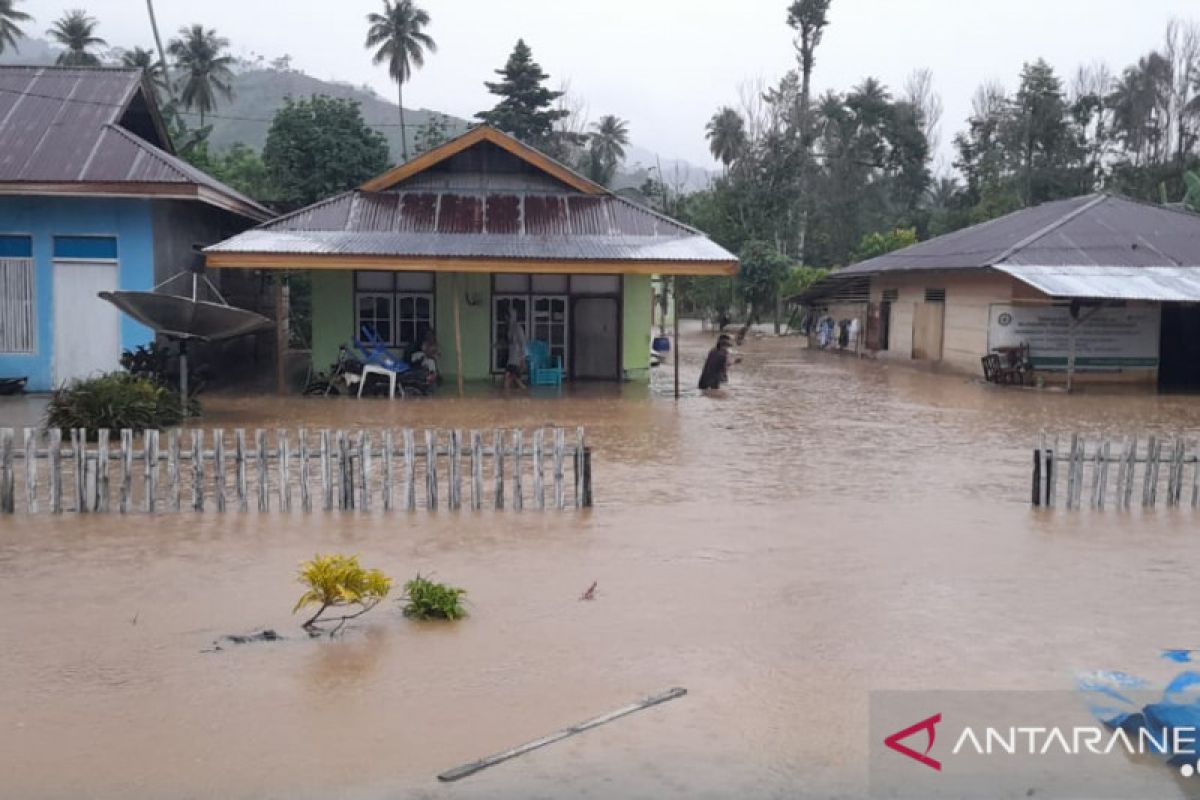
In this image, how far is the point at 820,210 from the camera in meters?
59.4

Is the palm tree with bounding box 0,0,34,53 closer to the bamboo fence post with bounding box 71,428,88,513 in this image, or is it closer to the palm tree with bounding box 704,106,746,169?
the palm tree with bounding box 704,106,746,169

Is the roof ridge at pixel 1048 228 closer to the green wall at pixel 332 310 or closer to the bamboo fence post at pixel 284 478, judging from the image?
the green wall at pixel 332 310

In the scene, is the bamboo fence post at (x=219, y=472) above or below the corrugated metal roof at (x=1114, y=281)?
below

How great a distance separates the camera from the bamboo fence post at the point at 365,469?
9773mm

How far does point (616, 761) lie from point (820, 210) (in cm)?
5695

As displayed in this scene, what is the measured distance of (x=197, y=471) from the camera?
31.1ft

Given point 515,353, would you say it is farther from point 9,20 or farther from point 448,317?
point 9,20

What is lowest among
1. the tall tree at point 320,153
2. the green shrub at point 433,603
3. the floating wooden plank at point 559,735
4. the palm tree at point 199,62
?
the floating wooden plank at point 559,735

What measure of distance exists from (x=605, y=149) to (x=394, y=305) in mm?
51764

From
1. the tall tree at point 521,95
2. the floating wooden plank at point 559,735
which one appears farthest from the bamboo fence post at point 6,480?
the tall tree at point 521,95

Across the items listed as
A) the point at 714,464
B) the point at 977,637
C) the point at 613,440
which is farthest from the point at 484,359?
the point at 977,637

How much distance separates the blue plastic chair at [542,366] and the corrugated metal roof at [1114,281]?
372 inches

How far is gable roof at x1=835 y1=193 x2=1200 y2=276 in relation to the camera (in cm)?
2464

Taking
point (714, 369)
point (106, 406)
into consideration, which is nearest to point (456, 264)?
point (714, 369)
